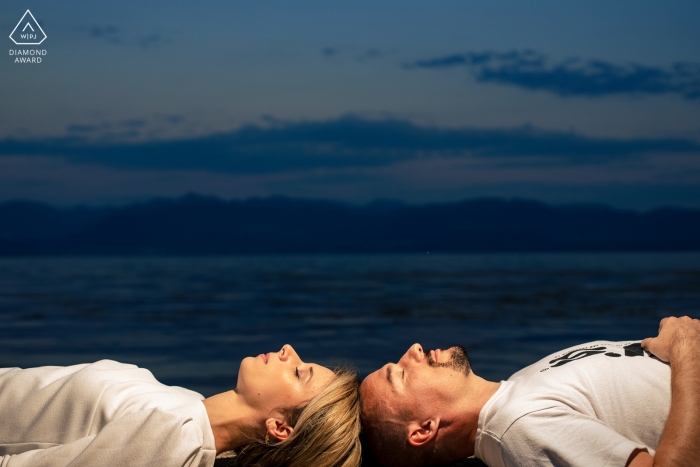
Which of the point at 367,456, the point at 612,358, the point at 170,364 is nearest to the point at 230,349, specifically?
the point at 170,364

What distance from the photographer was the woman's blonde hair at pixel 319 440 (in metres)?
3.01

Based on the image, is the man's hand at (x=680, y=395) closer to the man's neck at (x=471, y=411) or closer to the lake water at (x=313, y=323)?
the man's neck at (x=471, y=411)

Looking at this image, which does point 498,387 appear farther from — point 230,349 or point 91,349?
point 91,349

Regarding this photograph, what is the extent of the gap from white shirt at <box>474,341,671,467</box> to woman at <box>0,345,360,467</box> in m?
0.78

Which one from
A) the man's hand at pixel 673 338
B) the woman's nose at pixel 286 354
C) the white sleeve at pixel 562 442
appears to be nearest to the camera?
the white sleeve at pixel 562 442

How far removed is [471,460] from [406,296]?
50.2 ft

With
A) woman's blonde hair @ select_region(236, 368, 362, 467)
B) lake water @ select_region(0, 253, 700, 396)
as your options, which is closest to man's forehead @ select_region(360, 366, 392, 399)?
woman's blonde hair @ select_region(236, 368, 362, 467)

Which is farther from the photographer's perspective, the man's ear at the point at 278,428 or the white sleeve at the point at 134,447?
the man's ear at the point at 278,428

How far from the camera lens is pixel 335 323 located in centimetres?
1238

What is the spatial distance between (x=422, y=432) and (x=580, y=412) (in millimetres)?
790

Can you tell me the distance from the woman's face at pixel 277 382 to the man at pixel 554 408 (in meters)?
0.32

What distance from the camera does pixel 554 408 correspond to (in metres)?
2.67

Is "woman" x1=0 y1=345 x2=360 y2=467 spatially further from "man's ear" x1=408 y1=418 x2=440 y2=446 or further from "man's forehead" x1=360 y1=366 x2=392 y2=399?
"man's ear" x1=408 y1=418 x2=440 y2=446

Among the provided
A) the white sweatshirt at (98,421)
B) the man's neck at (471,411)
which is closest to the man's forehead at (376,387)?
the man's neck at (471,411)
